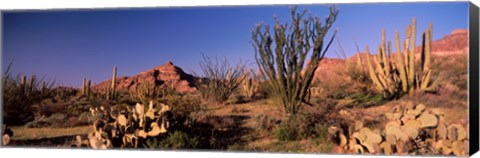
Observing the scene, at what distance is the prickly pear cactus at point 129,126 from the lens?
1400 centimetres

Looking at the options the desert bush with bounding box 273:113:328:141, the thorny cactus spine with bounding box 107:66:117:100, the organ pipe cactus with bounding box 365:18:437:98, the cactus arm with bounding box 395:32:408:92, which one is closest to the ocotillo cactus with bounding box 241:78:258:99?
the desert bush with bounding box 273:113:328:141

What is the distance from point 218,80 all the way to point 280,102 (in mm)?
1074

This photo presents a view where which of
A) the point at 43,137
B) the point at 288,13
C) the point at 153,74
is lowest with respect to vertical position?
the point at 43,137

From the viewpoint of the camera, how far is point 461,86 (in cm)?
1260

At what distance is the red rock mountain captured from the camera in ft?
46.6

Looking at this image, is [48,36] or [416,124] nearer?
[416,124]

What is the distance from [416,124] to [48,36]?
5877 mm

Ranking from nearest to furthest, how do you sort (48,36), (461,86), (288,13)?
(461,86), (288,13), (48,36)

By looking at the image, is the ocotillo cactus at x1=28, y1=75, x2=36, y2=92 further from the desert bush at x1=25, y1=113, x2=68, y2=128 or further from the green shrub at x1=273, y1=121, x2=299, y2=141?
the green shrub at x1=273, y1=121, x2=299, y2=141

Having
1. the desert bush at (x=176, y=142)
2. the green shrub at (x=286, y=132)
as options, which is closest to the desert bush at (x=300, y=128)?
the green shrub at (x=286, y=132)

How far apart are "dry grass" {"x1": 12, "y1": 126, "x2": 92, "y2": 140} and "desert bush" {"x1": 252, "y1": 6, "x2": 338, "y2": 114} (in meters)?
3.03

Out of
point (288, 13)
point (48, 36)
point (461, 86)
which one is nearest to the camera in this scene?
point (461, 86)

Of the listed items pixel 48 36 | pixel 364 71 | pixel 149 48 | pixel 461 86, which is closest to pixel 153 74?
pixel 149 48

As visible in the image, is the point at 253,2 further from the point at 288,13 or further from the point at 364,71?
the point at 364,71
